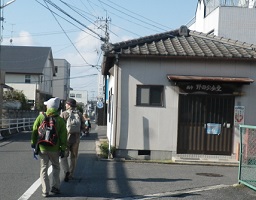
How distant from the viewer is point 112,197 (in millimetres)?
8102

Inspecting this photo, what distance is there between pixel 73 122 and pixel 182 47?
20.3 ft

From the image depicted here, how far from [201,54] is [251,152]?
4507mm

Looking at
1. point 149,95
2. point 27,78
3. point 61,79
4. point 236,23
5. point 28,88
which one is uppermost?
point 236,23

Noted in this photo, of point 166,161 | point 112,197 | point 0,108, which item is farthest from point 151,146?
point 0,108

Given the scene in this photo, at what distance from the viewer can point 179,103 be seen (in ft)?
46.4

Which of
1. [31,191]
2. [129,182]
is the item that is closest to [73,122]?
[129,182]

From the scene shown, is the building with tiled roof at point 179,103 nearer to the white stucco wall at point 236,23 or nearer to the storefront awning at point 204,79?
the storefront awning at point 204,79

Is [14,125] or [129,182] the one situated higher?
[14,125]

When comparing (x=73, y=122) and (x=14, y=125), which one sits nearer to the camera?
(x=73, y=122)

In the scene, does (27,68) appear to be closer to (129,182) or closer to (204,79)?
(204,79)

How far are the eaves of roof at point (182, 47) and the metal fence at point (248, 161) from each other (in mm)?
3987

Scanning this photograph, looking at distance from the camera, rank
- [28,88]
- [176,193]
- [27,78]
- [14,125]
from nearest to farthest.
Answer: [176,193] < [14,125] < [28,88] < [27,78]

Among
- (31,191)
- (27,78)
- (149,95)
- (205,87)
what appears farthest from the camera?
(27,78)

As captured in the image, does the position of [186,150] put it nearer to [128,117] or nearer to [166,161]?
[166,161]
